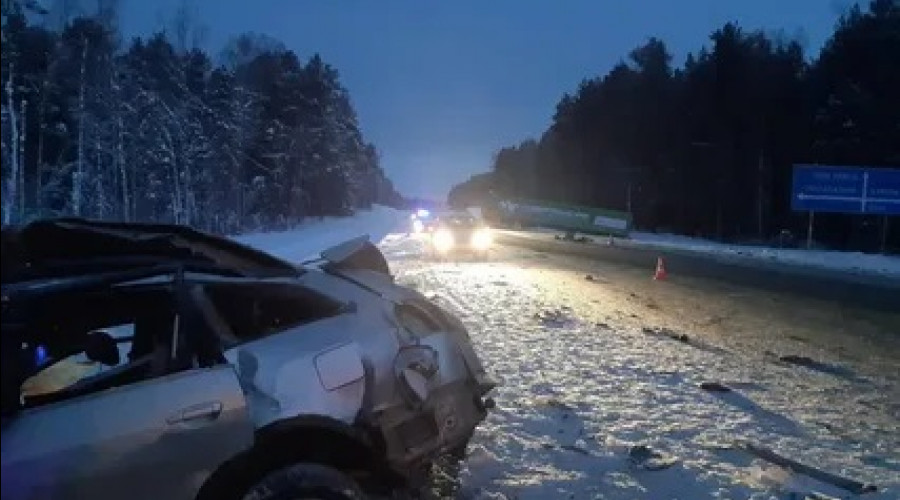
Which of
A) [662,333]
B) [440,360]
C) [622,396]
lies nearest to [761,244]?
[662,333]

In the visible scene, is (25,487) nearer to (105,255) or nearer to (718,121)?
(105,255)

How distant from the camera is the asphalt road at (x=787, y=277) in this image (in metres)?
20.5

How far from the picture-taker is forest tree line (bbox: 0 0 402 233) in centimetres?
5122

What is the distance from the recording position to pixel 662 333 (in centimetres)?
1288

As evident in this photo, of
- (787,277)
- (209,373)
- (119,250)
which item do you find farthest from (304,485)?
(787,277)

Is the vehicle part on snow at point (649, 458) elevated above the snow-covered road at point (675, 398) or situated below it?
above

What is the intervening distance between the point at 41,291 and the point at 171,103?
62882 millimetres

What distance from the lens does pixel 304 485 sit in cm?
396

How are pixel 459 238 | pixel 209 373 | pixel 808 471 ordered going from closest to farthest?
pixel 209 373
pixel 808 471
pixel 459 238

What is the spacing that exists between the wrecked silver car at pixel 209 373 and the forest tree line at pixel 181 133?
35794 millimetres

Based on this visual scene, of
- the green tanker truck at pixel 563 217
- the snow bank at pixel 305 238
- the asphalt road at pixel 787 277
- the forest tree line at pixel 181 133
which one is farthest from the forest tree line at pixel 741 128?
the forest tree line at pixel 181 133

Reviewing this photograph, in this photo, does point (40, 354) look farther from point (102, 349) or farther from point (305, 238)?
point (305, 238)

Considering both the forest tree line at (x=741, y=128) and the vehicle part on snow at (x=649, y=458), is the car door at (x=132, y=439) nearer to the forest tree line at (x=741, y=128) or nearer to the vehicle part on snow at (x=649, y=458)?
the vehicle part on snow at (x=649, y=458)

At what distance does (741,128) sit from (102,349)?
2527 inches
